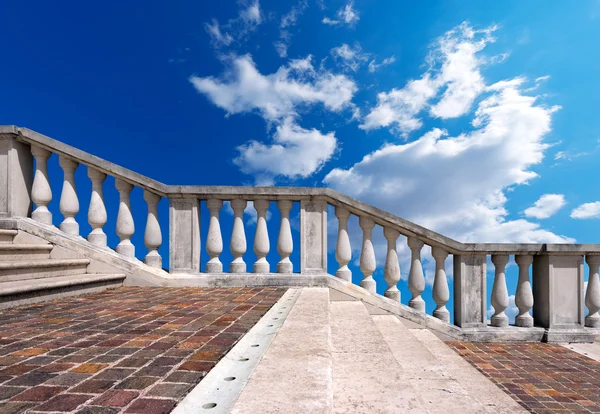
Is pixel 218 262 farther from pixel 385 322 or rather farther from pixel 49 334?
pixel 49 334

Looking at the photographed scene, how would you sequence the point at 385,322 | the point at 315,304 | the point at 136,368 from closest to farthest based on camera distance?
1. the point at 136,368
2. the point at 315,304
3. the point at 385,322

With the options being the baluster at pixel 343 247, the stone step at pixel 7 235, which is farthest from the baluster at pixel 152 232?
the baluster at pixel 343 247

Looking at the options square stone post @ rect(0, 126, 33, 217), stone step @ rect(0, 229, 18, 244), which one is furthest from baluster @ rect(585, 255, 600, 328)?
square stone post @ rect(0, 126, 33, 217)

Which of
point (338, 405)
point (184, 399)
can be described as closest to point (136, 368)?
point (184, 399)

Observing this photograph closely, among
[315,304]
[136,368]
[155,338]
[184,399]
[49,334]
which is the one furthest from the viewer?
[315,304]

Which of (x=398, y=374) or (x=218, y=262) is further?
(x=218, y=262)

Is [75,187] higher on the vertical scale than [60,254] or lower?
higher

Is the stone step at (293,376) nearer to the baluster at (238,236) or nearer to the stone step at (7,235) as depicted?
the baluster at (238,236)

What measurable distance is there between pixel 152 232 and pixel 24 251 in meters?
1.42

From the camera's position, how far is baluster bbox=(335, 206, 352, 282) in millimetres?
4688

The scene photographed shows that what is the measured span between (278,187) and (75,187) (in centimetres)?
281

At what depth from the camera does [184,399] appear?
1.34 metres

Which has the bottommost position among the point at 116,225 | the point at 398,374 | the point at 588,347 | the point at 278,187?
the point at 588,347

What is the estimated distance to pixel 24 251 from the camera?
4.27 metres
